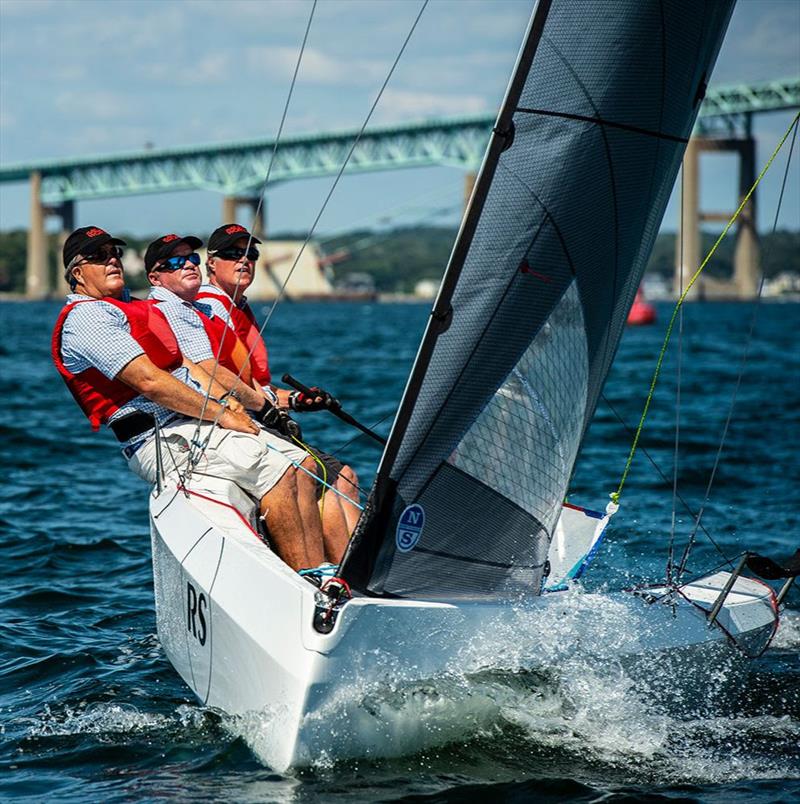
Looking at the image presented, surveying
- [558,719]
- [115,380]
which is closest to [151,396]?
[115,380]

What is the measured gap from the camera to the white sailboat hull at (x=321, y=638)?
3.16 meters

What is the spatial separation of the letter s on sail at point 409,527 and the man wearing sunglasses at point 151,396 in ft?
2.43

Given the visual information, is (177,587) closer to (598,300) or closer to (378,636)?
(378,636)

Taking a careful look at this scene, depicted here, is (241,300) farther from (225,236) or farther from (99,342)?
(99,342)

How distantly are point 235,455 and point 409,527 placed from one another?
36.7 inches

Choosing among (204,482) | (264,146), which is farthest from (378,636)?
(264,146)

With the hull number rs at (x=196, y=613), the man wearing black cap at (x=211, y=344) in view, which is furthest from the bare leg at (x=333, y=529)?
the hull number rs at (x=196, y=613)

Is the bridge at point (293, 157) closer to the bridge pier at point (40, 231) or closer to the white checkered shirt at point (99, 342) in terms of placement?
the bridge pier at point (40, 231)

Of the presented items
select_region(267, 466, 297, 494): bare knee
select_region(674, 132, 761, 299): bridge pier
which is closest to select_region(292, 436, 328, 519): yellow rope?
select_region(267, 466, 297, 494): bare knee

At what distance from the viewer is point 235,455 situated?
162 inches

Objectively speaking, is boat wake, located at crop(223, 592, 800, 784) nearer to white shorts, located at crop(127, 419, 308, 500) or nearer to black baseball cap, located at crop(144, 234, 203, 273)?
white shorts, located at crop(127, 419, 308, 500)

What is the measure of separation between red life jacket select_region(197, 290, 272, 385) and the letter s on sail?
4.37 ft

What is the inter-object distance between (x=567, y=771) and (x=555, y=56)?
1.83 meters

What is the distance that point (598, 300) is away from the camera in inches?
147
